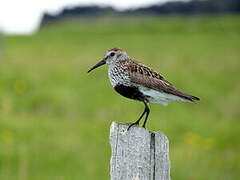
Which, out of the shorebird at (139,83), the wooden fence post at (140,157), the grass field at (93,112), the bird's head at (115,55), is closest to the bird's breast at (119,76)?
the shorebird at (139,83)

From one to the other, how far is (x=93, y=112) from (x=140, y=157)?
12568 millimetres

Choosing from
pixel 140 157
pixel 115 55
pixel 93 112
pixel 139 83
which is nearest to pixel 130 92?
pixel 139 83

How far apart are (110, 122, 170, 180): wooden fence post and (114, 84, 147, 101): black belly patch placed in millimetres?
1260

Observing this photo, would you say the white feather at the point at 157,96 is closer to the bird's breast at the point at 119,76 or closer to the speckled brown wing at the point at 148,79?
the speckled brown wing at the point at 148,79

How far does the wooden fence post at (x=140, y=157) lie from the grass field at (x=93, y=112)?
637 cm

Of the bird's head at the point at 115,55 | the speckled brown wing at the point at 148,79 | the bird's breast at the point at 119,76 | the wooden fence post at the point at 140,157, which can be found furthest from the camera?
the bird's head at the point at 115,55

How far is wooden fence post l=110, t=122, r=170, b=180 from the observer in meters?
4.55

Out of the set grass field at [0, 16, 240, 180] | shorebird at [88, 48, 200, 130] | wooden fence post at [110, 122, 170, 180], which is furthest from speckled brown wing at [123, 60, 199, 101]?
grass field at [0, 16, 240, 180]

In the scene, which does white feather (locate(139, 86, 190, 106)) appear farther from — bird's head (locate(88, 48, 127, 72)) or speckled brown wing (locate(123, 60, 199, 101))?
bird's head (locate(88, 48, 127, 72))

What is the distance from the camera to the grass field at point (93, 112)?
11891 mm

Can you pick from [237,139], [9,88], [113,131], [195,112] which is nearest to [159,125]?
[237,139]

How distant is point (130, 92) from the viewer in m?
5.89

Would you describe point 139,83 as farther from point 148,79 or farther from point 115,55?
point 115,55

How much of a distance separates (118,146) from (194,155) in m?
8.53
